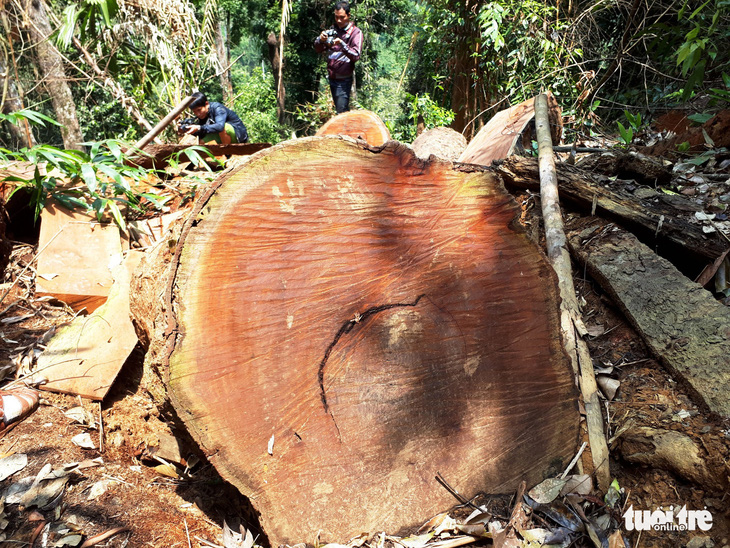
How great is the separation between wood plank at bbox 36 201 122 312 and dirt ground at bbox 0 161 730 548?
32 centimetres

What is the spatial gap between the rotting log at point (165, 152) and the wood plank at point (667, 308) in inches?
88.2

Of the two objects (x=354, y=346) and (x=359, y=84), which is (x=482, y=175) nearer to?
(x=354, y=346)

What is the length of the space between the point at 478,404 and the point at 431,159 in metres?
0.77

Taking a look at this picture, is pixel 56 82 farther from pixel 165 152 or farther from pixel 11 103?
pixel 165 152

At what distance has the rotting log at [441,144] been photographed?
4.04 meters

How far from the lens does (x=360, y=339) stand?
1.49 meters

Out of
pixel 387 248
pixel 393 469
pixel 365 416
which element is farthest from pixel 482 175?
pixel 393 469

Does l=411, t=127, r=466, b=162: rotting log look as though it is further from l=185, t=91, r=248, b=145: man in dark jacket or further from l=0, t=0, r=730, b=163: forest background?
l=185, t=91, r=248, b=145: man in dark jacket

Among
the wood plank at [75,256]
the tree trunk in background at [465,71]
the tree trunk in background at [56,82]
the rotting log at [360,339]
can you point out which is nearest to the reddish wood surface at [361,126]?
the tree trunk in background at [465,71]

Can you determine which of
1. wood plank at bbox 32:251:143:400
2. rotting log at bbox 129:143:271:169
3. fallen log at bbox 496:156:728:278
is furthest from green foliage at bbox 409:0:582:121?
wood plank at bbox 32:251:143:400

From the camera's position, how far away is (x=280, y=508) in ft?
4.49

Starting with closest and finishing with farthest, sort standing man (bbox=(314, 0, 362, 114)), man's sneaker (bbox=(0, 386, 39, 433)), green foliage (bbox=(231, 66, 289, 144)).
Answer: man's sneaker (bbox=(0, 386, 39, 433)), standing man (bbox=(314, 0, 362, 114)), green foliage (bbox=(231, 66, 289, 144))

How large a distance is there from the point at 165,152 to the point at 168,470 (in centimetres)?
237

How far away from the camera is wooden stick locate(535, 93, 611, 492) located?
1.64 meters
